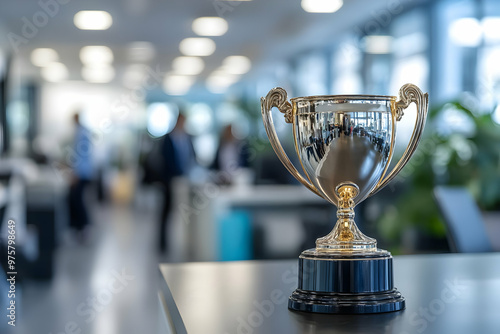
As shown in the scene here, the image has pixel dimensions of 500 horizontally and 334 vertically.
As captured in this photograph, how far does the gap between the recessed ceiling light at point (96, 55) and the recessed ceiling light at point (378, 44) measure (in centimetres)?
423

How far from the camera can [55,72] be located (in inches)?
525

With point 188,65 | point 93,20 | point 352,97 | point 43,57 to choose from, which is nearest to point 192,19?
point 93,20

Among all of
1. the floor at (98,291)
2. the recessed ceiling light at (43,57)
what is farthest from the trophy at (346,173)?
the recessed ceiling light at (43,57)

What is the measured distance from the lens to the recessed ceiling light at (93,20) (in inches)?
287

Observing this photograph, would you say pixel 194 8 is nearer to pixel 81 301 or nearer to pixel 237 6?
pixel 237 6

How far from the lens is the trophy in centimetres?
80

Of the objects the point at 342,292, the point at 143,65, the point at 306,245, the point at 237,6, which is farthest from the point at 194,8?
the point at 342,292

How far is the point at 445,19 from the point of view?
646 centimetres

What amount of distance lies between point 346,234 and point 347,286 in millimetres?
86

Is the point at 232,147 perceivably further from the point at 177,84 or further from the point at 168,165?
the point at 177,84

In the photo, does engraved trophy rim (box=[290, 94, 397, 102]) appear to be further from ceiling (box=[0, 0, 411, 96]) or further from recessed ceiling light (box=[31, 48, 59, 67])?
recessed ceiling light (box=[31, 48, 59, 67])

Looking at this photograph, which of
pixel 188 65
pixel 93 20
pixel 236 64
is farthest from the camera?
pixel 188 65

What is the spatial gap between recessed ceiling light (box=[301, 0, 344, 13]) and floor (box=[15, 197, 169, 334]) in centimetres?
293

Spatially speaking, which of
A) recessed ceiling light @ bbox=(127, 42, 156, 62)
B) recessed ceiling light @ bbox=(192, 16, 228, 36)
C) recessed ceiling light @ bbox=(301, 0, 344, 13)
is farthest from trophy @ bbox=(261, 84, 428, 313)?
recessed ceiling light @ bbox=(127, 42, 156, 62)
